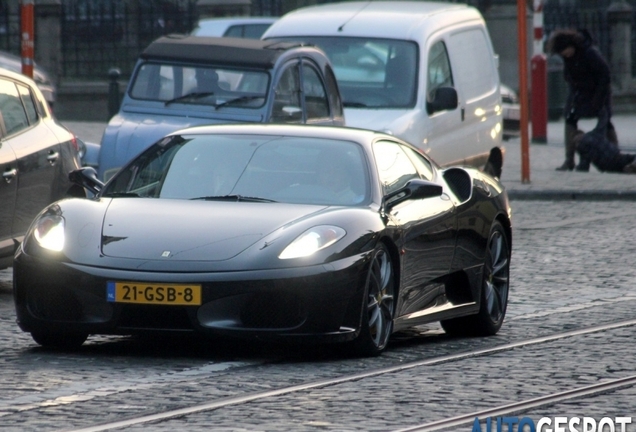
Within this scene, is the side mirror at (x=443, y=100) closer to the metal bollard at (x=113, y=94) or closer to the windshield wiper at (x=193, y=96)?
the windshield wiper at (x=193, y=96)

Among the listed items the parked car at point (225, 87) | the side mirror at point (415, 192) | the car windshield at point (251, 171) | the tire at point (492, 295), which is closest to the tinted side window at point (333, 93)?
the parked car at point (225, 87)

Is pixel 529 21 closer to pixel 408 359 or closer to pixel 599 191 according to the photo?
pixel 599 191

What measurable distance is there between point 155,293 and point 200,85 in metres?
6.95

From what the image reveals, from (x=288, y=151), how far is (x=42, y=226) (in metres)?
1.44

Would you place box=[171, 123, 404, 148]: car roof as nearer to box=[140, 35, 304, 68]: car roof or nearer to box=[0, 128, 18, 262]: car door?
box=[0, 128, 18, 262]: car door

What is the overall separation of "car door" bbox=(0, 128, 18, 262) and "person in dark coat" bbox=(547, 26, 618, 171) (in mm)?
11972

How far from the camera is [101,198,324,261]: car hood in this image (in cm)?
770

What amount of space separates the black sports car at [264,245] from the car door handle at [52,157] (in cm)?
190

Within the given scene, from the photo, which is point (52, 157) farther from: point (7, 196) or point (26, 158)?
point (7, 196)

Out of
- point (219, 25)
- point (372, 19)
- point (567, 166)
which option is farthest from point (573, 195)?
point (219, 25)

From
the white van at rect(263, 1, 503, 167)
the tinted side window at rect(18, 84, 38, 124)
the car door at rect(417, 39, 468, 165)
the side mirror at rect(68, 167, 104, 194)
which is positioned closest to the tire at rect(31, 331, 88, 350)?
the side mirror at rect(68, 167, 104, 194)

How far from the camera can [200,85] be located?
14.4 meters

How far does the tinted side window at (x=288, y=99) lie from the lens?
14.2 metres

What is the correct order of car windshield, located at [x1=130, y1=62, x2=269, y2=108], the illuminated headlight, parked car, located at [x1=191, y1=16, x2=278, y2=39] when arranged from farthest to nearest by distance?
parked car, located at [x1=191, y1=16, x2=278, y2=39] < car windshield, located at [x1=130, y1=62, x2=269, y2=108] < the illuminated headlight
